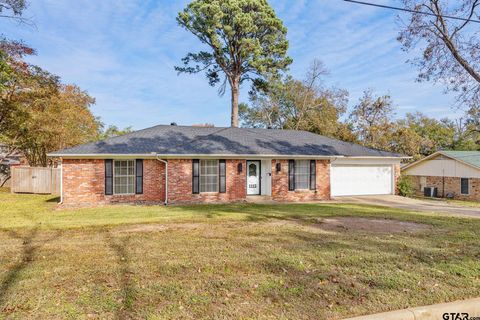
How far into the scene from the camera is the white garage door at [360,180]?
19.1 metres

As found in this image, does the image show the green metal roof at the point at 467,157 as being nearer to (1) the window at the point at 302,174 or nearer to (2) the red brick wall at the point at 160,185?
(1) the window at the point at 302,174

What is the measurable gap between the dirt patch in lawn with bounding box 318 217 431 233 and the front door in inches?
278

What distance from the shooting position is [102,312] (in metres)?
3.79

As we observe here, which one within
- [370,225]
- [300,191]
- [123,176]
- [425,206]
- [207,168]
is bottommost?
[425,206]

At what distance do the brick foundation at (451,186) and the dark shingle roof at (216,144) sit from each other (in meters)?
9.23

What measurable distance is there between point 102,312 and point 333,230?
611 cm

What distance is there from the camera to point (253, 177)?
55.9ft

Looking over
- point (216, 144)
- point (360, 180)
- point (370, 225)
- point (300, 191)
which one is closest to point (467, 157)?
point (360, 180)

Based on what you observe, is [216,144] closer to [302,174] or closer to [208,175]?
[208,175]

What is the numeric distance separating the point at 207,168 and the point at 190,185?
3.84ft

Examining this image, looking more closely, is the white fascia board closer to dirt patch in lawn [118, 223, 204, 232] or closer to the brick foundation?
dirt patch in lawn [118, 223, 204, 232]

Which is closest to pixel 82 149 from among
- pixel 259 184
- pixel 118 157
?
pixel 118 157

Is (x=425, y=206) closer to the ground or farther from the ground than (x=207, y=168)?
closer to the ground

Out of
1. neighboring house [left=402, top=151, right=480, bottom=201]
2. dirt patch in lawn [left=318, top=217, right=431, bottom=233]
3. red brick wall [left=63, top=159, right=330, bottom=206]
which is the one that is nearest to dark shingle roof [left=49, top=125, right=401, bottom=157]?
red brick wall [left=63, top=159, right=330, bottom=206]
